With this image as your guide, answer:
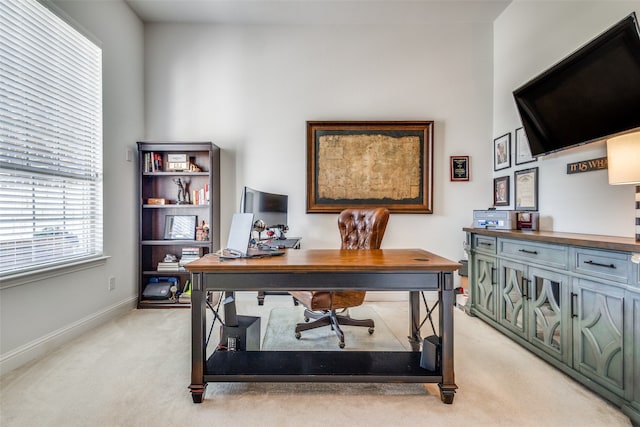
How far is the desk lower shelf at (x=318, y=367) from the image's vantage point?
5.23ft

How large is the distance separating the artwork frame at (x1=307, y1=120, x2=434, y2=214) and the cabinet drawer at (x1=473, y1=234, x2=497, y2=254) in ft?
2.37

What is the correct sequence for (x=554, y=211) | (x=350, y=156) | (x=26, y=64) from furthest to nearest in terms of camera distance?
(x=350, y=156)
(x=554, y=211)
(x=26, y=64)

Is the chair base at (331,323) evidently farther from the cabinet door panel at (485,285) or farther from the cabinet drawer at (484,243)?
the cabinet drawer at (484,243)

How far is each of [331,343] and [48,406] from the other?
5.64 feet

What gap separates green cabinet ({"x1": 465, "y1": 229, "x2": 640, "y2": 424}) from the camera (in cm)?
148

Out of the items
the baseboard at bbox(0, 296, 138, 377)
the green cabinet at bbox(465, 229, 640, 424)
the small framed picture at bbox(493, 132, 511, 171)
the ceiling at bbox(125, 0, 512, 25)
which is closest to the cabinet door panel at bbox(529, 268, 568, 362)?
the green cabinet at bbox(465, 229, 640, 424)

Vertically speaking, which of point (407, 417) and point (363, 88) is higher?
point (363, 88)

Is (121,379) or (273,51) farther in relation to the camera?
(273,51)

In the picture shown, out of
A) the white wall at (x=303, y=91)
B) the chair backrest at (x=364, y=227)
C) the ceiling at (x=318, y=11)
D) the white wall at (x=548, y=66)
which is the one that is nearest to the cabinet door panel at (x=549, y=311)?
the white wall at (x=548, y=66)

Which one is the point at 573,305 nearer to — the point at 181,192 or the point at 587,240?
the point at 587,240

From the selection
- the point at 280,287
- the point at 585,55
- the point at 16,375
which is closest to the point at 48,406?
the point at 16,375

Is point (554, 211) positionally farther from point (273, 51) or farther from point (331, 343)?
point (273, 51)

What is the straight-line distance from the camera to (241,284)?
5.14 ft

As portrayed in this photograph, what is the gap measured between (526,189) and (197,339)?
3.13m
